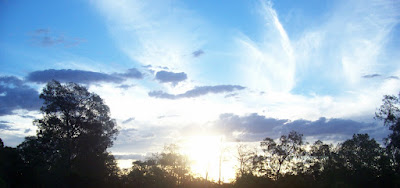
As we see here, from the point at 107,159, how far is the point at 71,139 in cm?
540

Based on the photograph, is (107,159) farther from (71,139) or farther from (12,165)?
(12,165)

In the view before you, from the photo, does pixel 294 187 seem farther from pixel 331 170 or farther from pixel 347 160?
pixel 347 160

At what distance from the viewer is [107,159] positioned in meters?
39.0

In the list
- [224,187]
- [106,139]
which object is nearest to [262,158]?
[224,187]

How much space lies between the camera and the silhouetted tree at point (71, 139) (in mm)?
35719

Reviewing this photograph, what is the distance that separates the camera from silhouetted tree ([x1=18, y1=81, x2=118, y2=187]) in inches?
1406

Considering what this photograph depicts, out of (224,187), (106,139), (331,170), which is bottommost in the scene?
(224,187)

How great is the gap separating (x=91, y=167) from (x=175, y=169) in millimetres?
30682

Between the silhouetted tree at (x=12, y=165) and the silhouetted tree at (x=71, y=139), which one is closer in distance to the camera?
the silhouetted tree at (x=71, y=139)

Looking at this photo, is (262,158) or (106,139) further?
(262,158)

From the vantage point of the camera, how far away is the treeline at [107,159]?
36125mm

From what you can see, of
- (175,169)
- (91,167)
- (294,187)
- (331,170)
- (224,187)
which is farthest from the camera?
(175,169)

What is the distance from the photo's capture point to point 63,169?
35.7m

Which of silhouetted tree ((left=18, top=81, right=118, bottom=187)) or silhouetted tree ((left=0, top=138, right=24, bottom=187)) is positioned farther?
silhouetted tree ((left=0, top=138, right=24, bottom=187))
